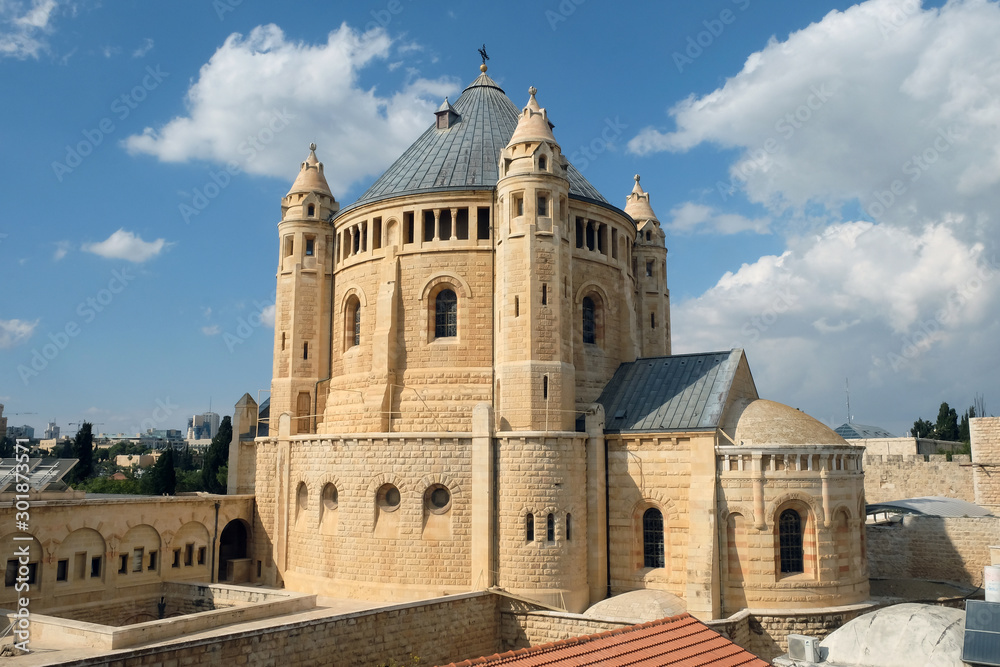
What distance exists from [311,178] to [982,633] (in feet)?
104

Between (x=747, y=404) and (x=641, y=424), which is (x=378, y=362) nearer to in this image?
(x=641, y=424)

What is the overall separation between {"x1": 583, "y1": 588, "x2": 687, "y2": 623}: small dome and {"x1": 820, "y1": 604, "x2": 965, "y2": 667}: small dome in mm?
7415

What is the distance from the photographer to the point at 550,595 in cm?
2678

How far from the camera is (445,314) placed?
32406 millimetres

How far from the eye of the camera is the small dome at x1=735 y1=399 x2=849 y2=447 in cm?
2720

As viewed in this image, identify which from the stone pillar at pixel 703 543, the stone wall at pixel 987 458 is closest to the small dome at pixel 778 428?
the stone pillar at pixel 703 543

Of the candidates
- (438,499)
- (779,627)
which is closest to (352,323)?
(438,499)

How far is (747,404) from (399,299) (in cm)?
1451

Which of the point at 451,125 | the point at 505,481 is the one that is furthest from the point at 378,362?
the point at 451,125

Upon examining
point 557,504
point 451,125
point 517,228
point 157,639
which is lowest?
point 157,639

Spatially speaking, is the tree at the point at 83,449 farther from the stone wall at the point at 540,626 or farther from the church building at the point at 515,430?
the stone wall at the point at 540,626

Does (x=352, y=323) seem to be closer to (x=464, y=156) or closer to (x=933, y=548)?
(x=464, y=156)

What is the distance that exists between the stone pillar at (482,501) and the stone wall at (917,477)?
34.9 meters

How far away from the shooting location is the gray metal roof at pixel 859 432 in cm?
7894
